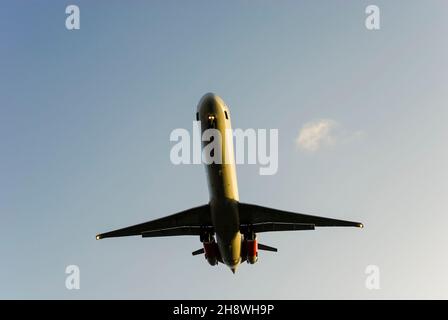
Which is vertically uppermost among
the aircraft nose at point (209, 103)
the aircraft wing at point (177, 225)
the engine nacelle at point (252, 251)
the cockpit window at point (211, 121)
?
the aircraft nose at point (209, 103)

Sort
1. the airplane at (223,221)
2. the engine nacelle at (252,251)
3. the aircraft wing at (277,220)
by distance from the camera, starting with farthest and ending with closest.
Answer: the engine nacelle at (252,251), the aircraft wing at (277,220), the airplane at (223,221)

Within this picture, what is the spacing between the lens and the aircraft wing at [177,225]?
46.9 m

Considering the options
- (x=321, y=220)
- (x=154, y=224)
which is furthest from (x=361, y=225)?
(x=154, y=224)

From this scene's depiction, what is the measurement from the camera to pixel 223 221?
43.7 m

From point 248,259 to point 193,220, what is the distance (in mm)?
6722

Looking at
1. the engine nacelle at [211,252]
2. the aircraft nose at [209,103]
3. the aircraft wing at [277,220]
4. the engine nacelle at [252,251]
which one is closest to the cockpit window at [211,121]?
the aircraft nose at [209,103]

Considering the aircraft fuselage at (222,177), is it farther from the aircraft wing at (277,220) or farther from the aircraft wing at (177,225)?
the aircraft wing at (177,225)

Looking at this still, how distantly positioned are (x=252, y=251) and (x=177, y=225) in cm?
757

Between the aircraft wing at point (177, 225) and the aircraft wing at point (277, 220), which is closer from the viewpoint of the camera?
the aircraft wing at point (277, 220)

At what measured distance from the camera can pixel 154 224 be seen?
48594 millimetres

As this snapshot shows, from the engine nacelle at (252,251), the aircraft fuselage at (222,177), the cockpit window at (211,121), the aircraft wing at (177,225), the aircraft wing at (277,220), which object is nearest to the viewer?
the cockpit window at (211,121)

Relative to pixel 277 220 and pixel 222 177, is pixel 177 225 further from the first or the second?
pixel 277 220
